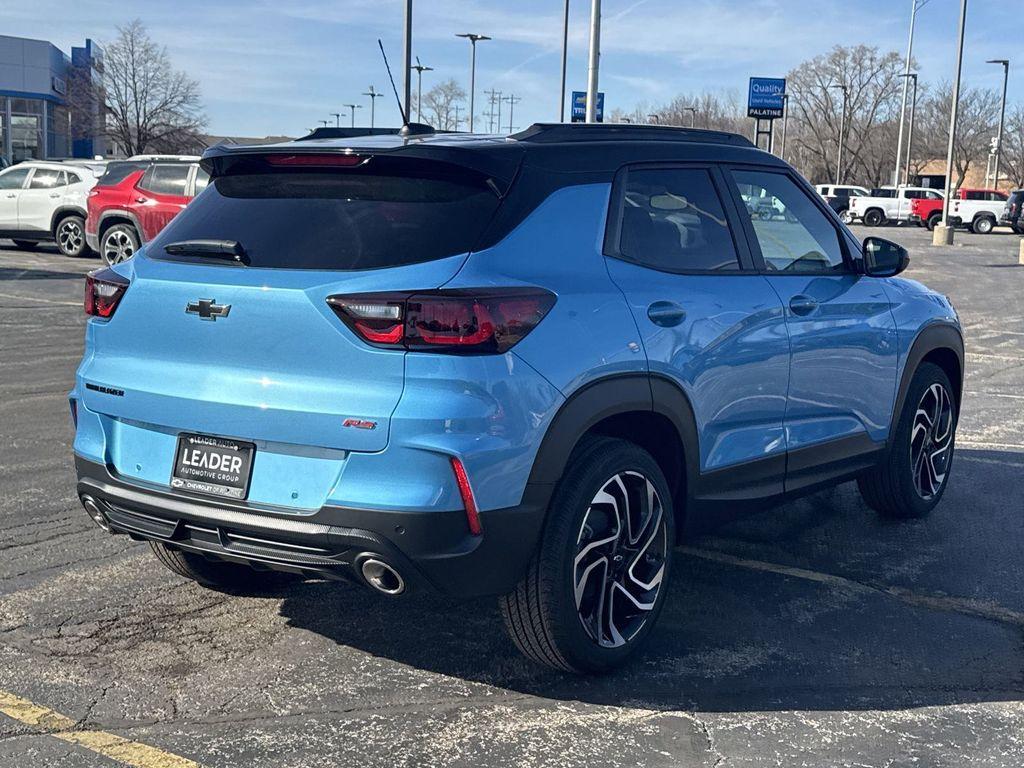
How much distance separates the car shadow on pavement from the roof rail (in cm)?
181

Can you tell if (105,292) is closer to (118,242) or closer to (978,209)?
(118,242)

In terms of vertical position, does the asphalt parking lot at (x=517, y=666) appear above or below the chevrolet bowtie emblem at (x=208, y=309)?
below

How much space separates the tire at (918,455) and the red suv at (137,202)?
14113 mm

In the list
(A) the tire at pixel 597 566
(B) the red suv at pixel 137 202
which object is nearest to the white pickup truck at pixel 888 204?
(B) the red suv at pixel 137 202

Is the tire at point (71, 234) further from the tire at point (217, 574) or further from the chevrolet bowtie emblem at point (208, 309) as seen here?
the chevrolet bowtie emblem at point (208, 309)

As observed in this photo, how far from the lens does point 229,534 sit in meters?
3.66

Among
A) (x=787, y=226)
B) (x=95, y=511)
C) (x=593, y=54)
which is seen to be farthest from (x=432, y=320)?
(x=593, y=54)

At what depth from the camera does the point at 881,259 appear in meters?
5.53

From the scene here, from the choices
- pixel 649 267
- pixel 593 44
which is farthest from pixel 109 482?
pixel 593 44

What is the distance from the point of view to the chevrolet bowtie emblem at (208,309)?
3717mm

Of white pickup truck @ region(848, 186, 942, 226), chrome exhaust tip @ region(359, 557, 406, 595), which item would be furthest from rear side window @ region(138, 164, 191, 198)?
white pickup truck @ region(848, 186, 942, 226)

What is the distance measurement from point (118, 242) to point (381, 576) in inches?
645

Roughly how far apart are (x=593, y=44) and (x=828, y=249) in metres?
18.4

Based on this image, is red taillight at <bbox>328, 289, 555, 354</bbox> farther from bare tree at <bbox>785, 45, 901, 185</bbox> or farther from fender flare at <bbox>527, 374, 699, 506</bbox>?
bare tree at <bbox>785, 45, 901, 185</bbox>
